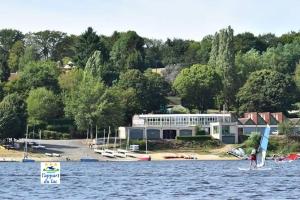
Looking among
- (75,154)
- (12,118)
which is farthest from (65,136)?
(75,154)

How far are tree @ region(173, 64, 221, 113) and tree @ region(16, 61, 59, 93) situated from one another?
23.9m

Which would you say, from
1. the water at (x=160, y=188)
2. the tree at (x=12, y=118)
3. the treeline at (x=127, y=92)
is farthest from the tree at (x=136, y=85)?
the water at (x=160, y=188)

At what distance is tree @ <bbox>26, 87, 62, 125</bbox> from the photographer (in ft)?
567

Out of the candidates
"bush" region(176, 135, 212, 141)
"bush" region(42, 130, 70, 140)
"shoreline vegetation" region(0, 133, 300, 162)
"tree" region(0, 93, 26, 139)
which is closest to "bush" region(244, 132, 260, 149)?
"shoreline vegetation" region(0, 133, 300, 162)

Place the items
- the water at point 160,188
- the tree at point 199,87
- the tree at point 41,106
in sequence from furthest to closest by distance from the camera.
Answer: the tree at point 199,87, the tree at point 41,106, the water at point 160,188

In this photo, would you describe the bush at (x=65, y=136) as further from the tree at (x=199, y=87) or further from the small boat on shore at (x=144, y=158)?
the tree at (x=199, y=87)

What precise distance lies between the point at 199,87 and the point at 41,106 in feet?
108

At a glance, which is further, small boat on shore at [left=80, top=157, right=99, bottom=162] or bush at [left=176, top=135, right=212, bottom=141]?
bush at [left=176, top=135, right=212, bottom=141]

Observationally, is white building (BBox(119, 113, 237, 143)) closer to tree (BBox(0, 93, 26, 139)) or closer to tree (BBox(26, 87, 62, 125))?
tree (BBox(26, 87, 62, 125))

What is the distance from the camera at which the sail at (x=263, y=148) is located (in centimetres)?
9638

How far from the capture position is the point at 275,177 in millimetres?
80562

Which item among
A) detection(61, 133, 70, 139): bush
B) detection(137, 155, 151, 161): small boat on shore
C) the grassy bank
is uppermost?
detection(61, 133, 70, 139): bush

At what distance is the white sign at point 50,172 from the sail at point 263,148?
3439cm

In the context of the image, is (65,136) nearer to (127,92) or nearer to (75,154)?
(75,154)
